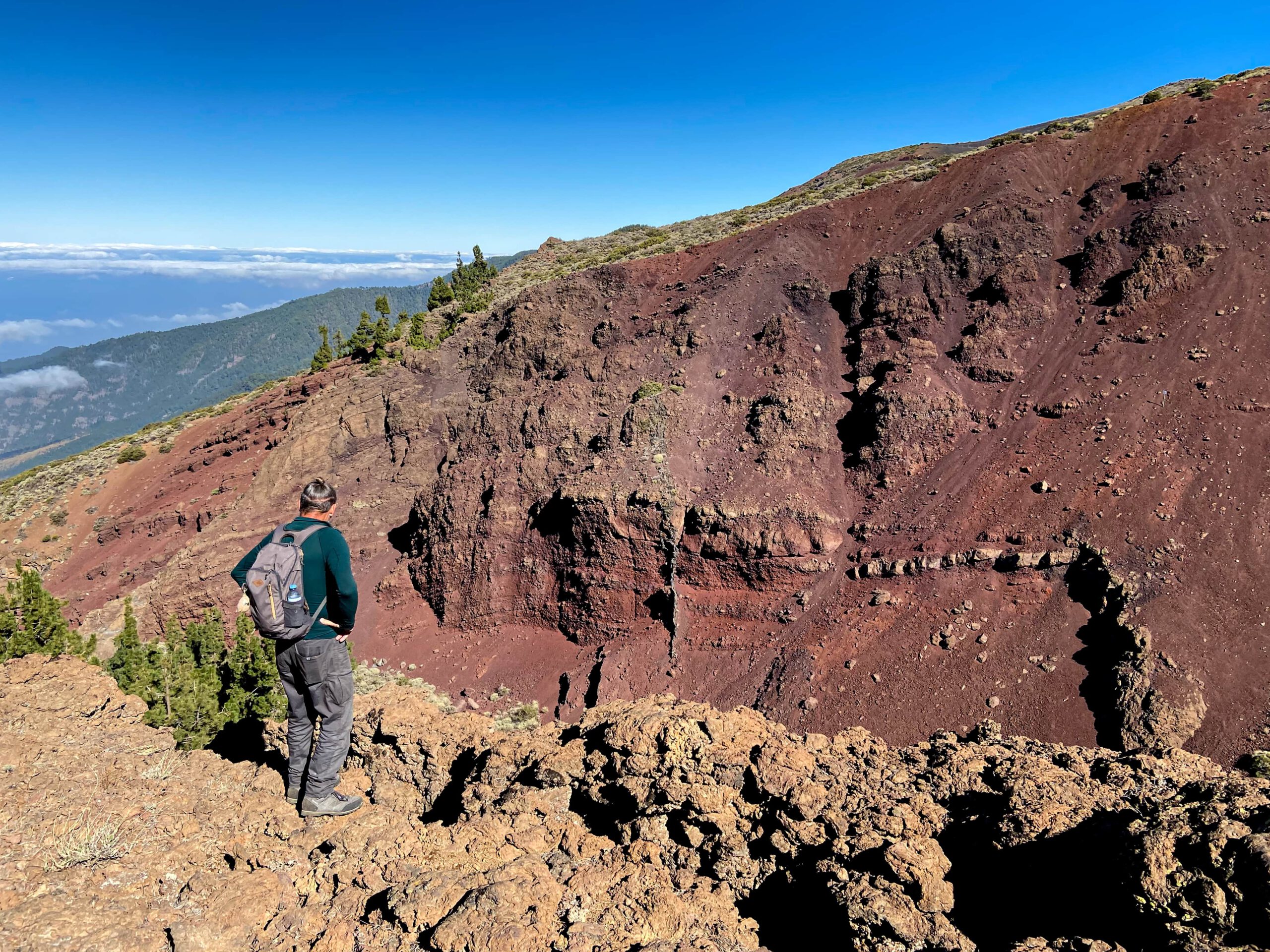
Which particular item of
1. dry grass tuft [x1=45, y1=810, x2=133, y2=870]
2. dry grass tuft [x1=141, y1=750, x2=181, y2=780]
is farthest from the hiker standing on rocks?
dry grass tuft [x1=45, y1=810, x2=133, y2=870]

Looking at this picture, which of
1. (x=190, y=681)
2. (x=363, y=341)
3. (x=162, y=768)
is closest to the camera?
(x=162, y=768)

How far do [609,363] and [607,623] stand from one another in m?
10.3

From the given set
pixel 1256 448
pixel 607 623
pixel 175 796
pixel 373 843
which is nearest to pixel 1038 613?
pixel 1256 448

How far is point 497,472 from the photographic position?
862 inches

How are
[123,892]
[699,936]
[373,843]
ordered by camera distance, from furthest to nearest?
1. [373,843]
2. [699,936]
3. [123,892]

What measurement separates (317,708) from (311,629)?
0.68m

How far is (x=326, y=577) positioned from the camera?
16.0ft

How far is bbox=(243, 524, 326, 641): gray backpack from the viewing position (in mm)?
4520

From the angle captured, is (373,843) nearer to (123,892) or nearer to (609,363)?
(123,892)

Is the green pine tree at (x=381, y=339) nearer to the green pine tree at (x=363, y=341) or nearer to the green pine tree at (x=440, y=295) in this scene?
the green pine tree at (x=363, y=341)

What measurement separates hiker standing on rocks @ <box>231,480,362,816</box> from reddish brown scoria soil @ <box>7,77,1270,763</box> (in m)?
11.9

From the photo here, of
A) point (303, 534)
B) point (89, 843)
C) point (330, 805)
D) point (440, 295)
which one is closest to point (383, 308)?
point (440, 295)

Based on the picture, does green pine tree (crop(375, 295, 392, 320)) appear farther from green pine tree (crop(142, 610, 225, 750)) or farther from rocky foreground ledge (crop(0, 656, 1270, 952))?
rocky foreground ledge (crop(0, 656, 1270, 952))

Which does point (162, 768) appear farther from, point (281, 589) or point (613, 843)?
point (613, 843)
